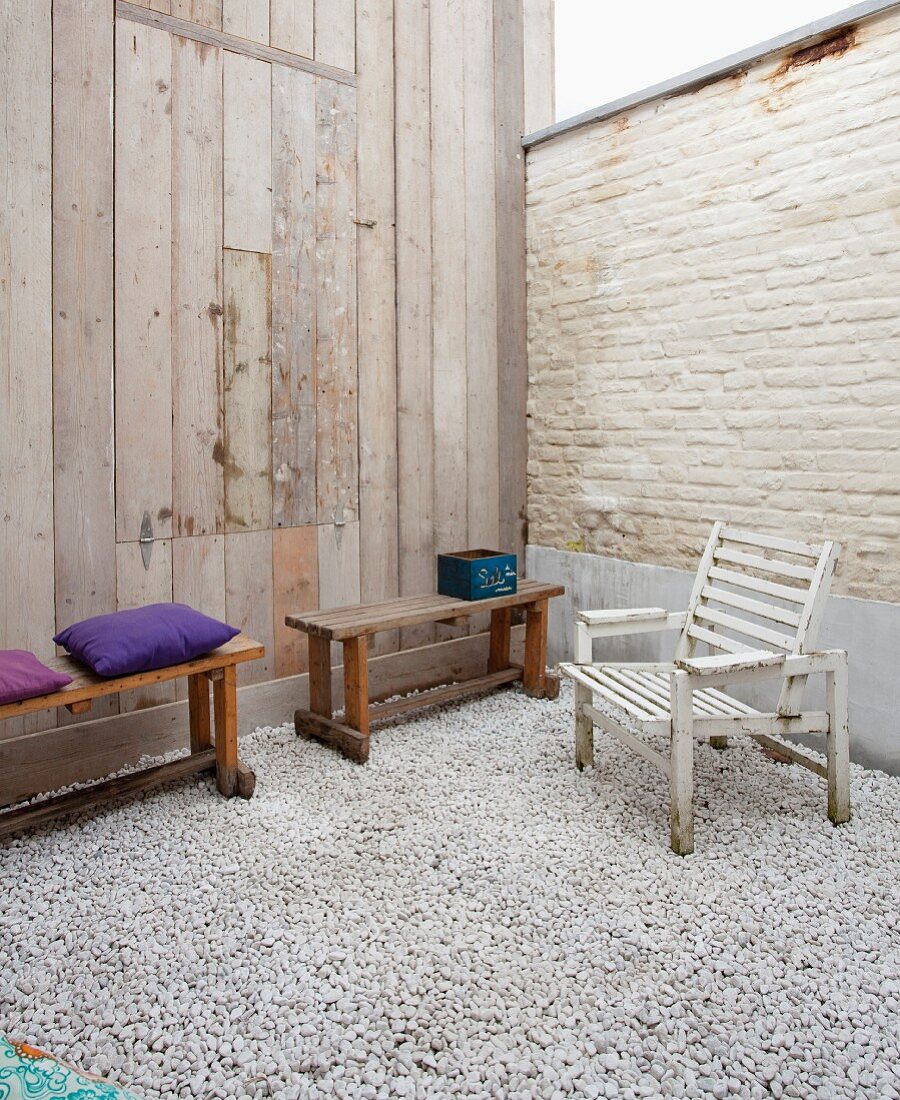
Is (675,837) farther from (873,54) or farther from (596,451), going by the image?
(873,54)

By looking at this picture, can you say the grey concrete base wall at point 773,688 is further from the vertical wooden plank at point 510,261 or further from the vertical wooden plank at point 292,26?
the vertical wooden plank at point 292,26

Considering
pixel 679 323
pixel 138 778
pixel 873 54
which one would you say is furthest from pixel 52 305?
pixel 873 54

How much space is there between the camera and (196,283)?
11.1 feet

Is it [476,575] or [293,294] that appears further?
[476,575]

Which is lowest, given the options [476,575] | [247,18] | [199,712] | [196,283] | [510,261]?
[199,712]

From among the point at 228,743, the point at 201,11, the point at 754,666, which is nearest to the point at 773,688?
the point at 754,666

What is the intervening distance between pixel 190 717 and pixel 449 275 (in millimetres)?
2442

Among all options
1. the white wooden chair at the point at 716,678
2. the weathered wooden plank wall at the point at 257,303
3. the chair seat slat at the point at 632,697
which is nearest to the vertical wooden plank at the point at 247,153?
the weathered wooden plank wall at the point at 257,303

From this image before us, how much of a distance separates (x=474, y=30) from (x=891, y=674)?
11.8 ft

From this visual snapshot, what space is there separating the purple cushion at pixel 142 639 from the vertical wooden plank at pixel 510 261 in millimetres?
2052

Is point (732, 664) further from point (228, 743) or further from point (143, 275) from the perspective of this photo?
point (143, 275)

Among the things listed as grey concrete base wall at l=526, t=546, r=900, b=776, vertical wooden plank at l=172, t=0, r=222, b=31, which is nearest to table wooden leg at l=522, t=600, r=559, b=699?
grey concrete base wall at l=526, t=546, r=900, b=776

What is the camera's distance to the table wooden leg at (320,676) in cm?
351

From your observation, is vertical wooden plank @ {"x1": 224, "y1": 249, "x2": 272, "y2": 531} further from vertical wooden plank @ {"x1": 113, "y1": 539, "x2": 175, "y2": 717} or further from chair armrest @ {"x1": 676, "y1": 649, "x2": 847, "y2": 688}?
chair armrest @ {"x1": 676, "y1": 649, "x2": 847, "y2": 688}
